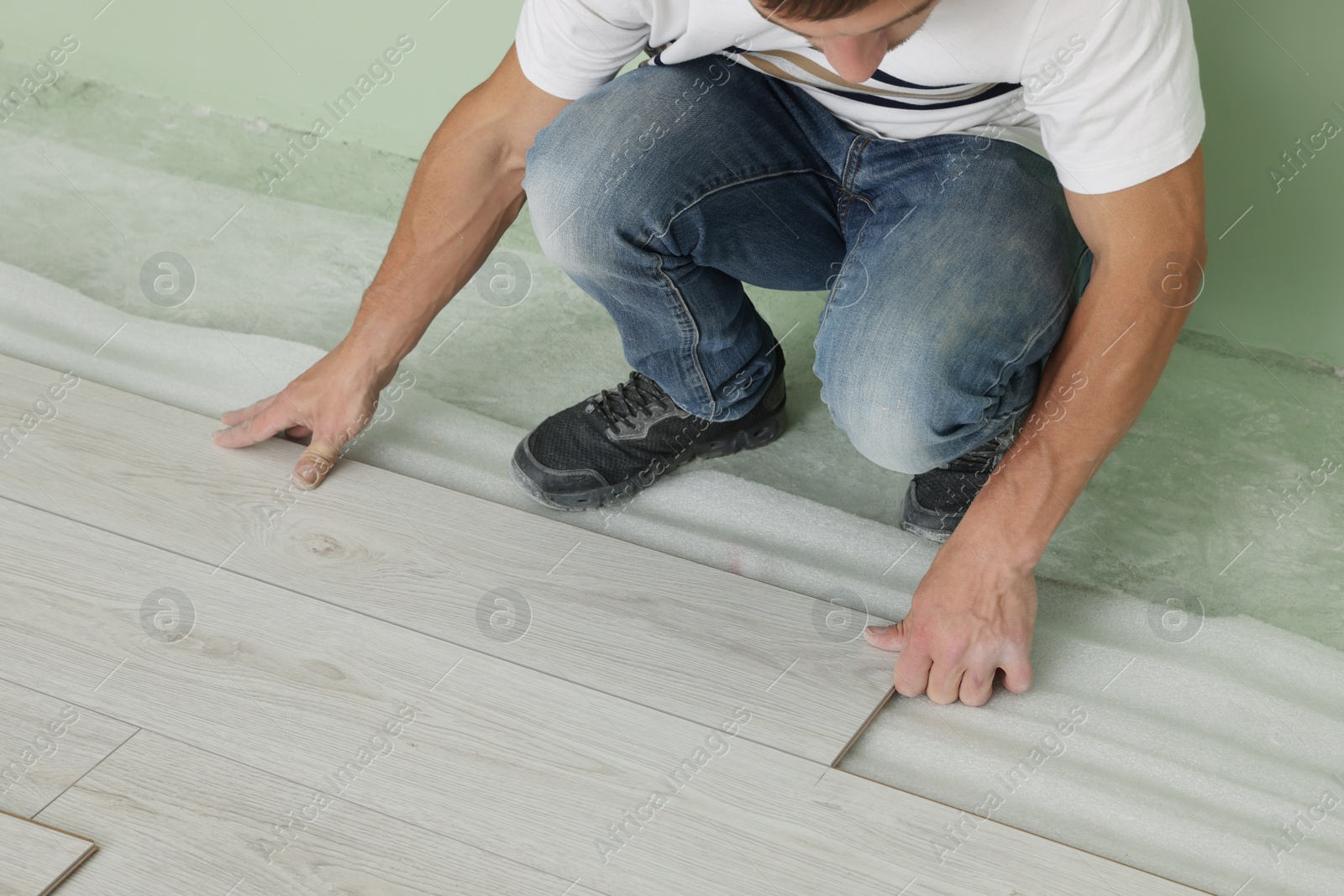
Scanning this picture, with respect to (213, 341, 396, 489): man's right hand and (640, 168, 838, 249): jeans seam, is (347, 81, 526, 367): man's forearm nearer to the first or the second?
(213, 341, 396, 489): man's right hand

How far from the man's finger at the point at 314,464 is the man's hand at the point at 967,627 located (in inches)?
32.8

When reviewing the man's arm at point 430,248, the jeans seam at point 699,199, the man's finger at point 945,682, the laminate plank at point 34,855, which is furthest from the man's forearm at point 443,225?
the man's finger at point 945,682

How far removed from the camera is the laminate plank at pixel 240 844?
109 cm

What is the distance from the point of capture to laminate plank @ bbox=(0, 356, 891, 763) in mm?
1312

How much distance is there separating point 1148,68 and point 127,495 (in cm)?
138

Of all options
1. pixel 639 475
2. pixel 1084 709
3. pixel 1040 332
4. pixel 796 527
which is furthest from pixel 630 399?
pixel 1084 709

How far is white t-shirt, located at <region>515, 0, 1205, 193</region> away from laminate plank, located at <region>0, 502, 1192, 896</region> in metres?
0.71

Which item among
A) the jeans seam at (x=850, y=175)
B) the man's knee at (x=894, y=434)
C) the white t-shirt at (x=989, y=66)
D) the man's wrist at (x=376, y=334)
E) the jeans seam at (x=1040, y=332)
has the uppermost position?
the white t-shirt at (x=989, y=66)

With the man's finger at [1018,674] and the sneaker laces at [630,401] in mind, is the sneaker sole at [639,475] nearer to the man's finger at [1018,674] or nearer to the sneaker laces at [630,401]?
the sneaker laces at [630,401]

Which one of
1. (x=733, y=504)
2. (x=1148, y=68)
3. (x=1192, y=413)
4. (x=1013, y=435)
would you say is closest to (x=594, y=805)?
(x=733, y=504)

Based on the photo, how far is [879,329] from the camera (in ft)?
4.10

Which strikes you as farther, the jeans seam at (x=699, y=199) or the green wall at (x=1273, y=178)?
the green wall at (x=1273, y=178)

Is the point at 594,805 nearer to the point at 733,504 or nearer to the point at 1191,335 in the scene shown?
the point at 733,504

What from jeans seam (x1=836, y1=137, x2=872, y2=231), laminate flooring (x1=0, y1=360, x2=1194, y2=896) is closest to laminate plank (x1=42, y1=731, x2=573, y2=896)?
laminate flooring (x1=0, y1=360, x2=1194, y2=896)
